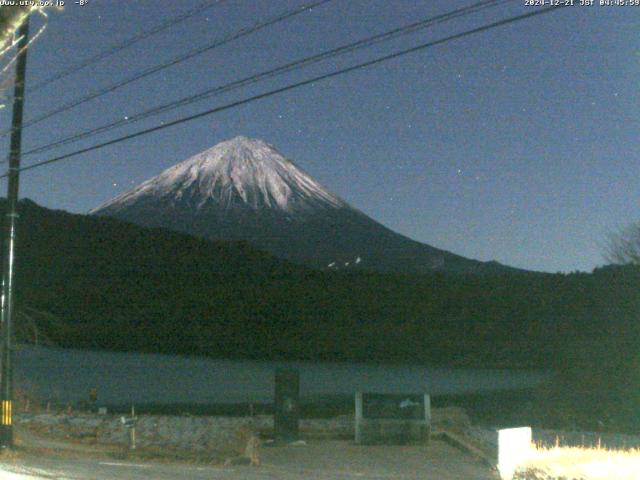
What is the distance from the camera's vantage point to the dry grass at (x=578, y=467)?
10.6 meters

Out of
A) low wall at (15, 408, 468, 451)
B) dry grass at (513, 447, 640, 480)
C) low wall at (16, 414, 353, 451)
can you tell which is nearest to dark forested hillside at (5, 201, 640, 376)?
low wall at (15, 408, 468, 451)

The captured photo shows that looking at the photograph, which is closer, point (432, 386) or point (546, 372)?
point (432, 386)

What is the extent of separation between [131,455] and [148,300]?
59.5m

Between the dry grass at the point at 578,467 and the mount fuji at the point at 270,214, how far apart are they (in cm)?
10266

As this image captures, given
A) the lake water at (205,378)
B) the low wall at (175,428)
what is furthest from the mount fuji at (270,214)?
the low wall at (175,428)

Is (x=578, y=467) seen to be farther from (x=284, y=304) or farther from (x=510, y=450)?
(x=284, y=304)

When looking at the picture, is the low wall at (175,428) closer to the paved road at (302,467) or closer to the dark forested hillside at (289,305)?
the paved road at (302,467)

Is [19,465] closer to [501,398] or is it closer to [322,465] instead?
[322,465]

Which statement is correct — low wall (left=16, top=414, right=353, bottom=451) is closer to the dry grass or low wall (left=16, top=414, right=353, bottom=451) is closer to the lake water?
the dry grass

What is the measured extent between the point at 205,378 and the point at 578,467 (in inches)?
1565

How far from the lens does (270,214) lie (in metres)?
156

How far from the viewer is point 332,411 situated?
34.3m

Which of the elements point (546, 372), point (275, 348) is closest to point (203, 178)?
point (275, 348)

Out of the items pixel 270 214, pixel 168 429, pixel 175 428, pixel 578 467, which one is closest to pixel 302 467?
pixel 578 467
